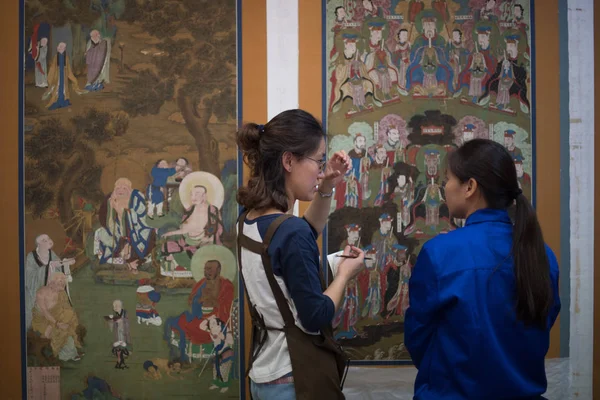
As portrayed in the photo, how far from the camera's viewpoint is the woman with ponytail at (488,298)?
63.9 inches

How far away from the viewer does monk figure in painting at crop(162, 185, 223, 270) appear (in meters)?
3.06

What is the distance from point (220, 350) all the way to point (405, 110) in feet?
Result: 5.61

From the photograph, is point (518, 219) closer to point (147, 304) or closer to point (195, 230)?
point (195, 230)

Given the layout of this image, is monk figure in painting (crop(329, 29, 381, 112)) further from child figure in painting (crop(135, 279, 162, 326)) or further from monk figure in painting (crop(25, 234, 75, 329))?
monk figure in painting (crop(25, 234, 75, 329))

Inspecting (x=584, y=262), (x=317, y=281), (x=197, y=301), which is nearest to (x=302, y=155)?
(x=317, y=281)

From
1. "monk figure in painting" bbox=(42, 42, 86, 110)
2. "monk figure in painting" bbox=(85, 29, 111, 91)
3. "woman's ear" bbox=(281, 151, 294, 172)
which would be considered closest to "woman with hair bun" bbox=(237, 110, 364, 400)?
"woman's ear" bbox=(281, 151, 294, 172)

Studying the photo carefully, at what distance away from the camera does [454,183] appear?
1.84m

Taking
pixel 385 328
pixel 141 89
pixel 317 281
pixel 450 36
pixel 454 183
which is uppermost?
pixel 450 36

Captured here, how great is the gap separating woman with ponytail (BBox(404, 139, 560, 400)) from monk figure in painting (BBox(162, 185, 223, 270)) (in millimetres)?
1553

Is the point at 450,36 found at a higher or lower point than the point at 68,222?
higher

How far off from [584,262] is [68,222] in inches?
116

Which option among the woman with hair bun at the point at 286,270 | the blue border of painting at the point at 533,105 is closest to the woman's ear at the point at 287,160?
the woman with hair bun at the point at 286,270

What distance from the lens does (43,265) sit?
10.2ft

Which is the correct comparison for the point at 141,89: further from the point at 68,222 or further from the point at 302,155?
the point at 302,155
